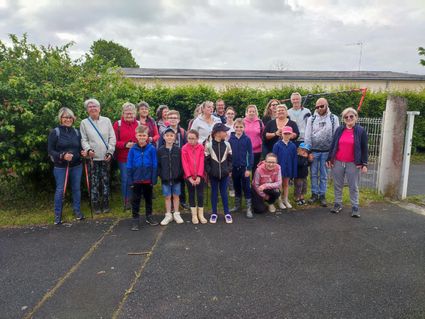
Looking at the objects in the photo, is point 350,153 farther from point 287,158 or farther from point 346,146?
point 287,158

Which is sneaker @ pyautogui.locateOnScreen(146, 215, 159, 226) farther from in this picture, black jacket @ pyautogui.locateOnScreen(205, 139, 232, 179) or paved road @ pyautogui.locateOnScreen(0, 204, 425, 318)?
black jacket @ pyautogui.locateOnScreen(205, 139, 232, 179)

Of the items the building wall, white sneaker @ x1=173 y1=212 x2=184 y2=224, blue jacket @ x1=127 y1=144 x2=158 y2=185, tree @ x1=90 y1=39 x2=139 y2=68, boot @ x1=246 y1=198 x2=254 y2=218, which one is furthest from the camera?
tree @ x1=90 y1=39 x2=139 y2=68

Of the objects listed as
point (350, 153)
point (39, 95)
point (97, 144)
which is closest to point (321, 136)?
point (350, 153)

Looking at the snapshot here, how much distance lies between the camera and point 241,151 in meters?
5.65

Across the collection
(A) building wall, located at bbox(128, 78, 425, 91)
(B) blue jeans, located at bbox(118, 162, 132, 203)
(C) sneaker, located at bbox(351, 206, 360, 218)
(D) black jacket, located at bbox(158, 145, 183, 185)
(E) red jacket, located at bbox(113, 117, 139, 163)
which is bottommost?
(C) sneaker, located at bbox(351, 206, 360, 218)

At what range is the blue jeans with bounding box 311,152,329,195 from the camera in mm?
6053

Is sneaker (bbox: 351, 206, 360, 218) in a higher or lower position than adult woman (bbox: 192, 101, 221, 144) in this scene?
lower

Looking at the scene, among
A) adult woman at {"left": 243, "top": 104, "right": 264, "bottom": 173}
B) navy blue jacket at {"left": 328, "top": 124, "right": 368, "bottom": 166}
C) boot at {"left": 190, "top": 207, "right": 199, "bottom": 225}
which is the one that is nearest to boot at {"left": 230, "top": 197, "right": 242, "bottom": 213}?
adult woman at {"left": 243, "top": 104, "right": 264, "bottom": 173}

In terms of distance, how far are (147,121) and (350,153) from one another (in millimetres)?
3756

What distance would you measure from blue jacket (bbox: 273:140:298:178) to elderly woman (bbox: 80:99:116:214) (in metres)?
3.07

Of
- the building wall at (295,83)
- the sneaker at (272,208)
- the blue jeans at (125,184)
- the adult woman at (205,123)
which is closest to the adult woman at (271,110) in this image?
the adult woman at (205,123)

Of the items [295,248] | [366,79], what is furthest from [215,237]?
[366,79]

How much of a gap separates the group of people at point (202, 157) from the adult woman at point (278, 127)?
0.8 inches

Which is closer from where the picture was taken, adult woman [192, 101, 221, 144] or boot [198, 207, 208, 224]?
boot [198, 207, 208, 224]
